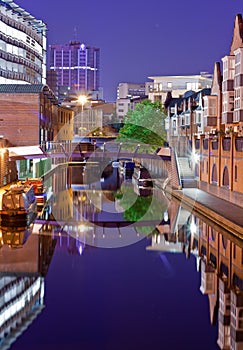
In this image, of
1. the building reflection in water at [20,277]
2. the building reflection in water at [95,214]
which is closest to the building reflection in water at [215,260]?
the building reflection in water at [95,214]

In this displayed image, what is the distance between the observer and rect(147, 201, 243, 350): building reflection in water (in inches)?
539

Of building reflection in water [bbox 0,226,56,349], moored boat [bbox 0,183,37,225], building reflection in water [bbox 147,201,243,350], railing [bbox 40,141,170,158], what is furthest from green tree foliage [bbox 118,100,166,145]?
building reflection in water [bbox 0,226,56,349]

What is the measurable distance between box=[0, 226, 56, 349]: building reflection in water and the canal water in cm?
3

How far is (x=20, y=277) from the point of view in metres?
17.6

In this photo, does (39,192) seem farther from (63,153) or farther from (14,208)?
(63,153)

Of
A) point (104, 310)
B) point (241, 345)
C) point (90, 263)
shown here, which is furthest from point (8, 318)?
point (90, 263)

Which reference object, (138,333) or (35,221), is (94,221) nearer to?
(35,221)

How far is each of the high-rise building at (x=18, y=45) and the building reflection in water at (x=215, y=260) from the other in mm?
37603

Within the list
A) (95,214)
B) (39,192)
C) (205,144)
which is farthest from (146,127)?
(95,214)

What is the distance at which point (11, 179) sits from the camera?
44.3m

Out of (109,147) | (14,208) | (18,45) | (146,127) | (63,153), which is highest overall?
(18,45)

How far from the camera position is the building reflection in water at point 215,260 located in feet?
44.9

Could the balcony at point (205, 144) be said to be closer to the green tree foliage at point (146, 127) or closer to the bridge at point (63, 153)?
the bridge at point (63, 153)

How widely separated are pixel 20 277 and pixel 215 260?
6.59 m
